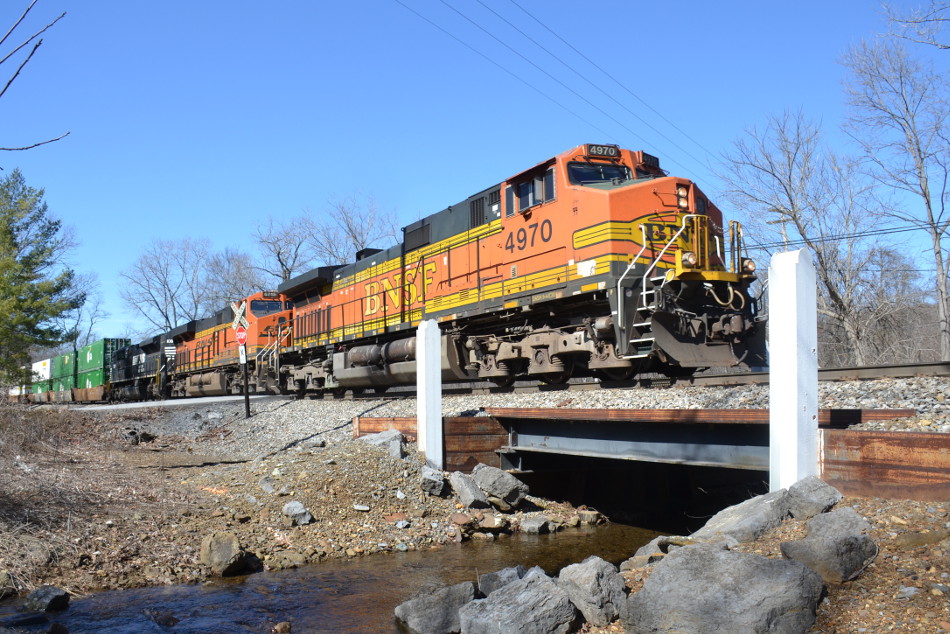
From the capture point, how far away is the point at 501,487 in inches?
380

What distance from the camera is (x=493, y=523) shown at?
348 inches

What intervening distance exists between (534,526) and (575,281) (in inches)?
162

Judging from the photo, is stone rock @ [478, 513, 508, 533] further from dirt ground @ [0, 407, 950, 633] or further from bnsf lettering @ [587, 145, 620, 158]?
bnsf lettering @ [587, 145, 620, 158]

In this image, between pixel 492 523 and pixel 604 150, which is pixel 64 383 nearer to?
pixel 604 150

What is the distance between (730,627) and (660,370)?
8.20 metres

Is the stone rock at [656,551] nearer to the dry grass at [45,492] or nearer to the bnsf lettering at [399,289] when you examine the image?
the dry grass at [45,492]

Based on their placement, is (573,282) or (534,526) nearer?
(534,526)

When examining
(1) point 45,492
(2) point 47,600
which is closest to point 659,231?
(1) point 45,492

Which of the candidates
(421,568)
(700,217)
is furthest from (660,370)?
(421,568)

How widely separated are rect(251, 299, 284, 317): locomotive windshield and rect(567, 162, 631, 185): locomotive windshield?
16.1m

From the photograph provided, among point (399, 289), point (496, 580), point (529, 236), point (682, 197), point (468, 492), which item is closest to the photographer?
point (496, 580)

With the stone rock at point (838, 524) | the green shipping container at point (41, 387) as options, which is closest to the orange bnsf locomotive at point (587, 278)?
the stone rock at point (838, 524)

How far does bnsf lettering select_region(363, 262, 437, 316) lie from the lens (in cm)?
1586

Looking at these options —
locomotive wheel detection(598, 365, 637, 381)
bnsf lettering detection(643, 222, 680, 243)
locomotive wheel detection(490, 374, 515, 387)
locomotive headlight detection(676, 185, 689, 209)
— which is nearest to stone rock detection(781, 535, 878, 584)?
locomotive wheel detection(598, 365, 637, 381)
